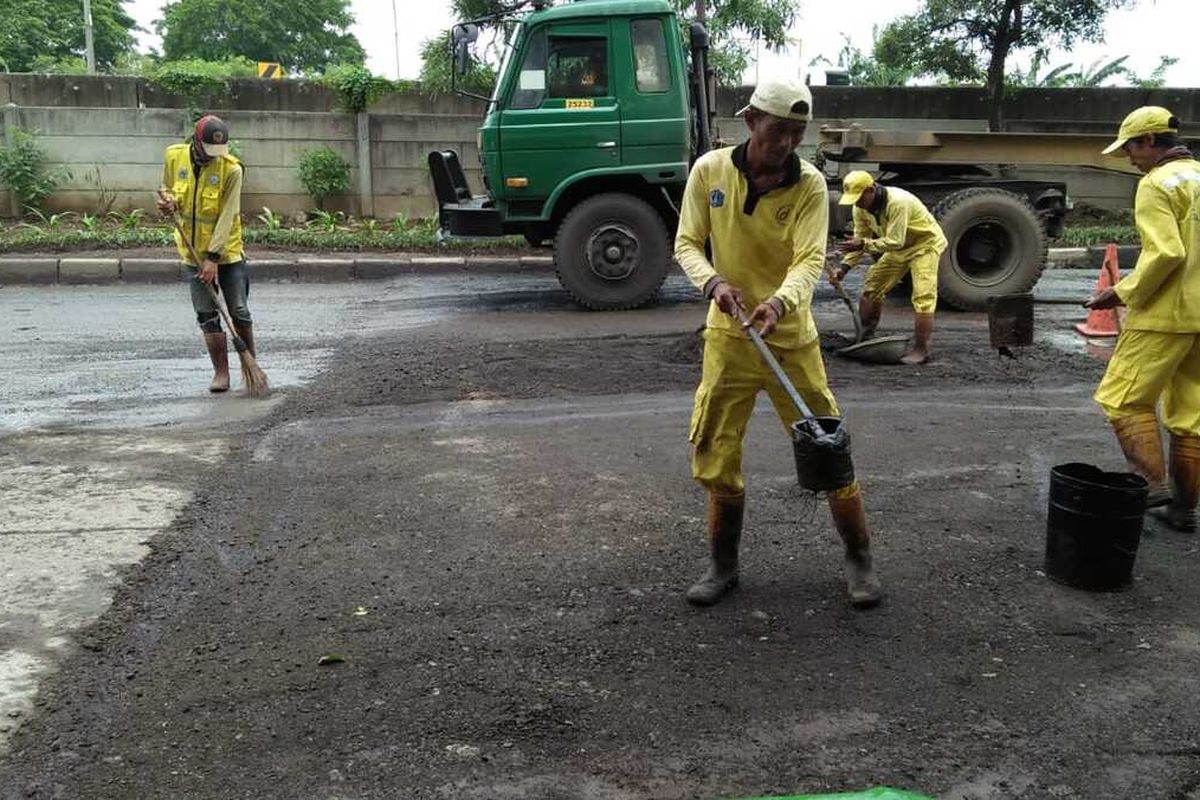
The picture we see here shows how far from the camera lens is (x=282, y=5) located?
4519cm

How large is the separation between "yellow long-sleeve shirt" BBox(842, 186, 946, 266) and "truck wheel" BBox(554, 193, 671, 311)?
2.33 metres

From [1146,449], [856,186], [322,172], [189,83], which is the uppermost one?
[189,83]

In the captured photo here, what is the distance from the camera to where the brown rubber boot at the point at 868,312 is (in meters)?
8.08

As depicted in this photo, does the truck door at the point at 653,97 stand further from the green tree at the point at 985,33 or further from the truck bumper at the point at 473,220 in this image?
the green tree at the point at 985,33

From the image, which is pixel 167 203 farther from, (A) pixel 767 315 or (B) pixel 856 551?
(B) pixel 856 551

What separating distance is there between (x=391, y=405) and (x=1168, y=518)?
4.24 meters

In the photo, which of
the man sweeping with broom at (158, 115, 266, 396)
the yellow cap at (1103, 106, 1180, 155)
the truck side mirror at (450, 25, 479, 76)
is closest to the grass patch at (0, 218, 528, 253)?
the truck side mirror at (450, 25, 479, 76)

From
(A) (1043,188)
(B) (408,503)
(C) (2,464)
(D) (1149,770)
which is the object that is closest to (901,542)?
(D) (1149,770)

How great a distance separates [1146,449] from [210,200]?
539 centimetres

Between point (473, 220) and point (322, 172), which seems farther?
point (322, 172)

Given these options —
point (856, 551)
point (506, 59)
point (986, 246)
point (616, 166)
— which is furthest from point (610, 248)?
point (856, 551)

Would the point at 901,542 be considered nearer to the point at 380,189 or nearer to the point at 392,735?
the point at 392,735

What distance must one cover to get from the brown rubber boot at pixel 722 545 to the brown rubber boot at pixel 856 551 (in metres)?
0.35

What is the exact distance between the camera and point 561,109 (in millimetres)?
9602
